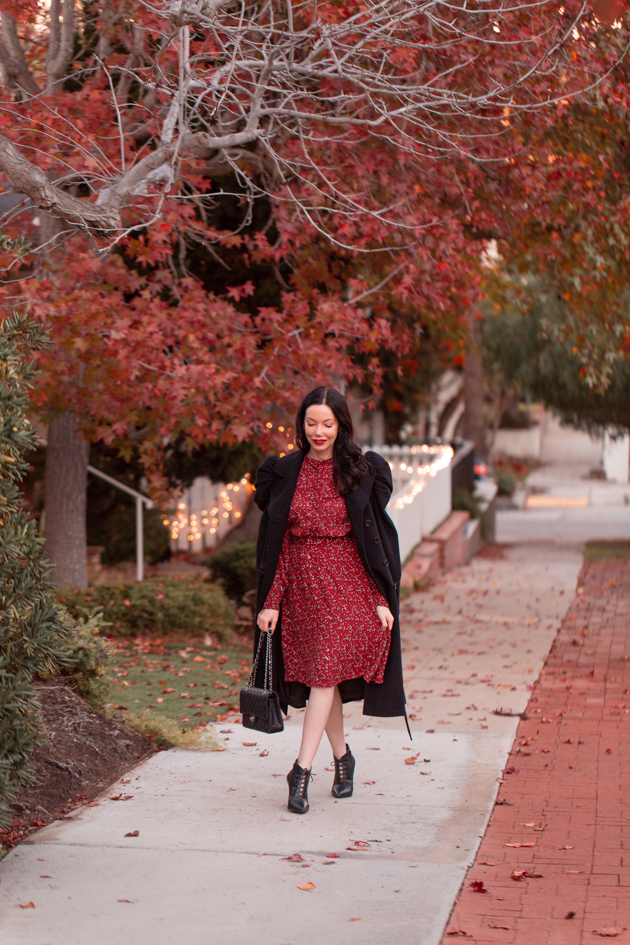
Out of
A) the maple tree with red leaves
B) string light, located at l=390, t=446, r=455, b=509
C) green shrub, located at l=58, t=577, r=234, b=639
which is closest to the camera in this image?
the maple tree with red leaves

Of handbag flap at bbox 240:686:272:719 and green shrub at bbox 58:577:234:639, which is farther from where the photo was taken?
green shrub at bbox 58:577:234:639

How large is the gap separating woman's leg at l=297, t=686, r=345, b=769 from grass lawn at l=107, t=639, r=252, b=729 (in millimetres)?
1420

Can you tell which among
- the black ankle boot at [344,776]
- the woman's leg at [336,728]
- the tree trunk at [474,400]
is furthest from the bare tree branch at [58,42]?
the tree trunk at [474,400]

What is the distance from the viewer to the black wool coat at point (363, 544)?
15.5 ft

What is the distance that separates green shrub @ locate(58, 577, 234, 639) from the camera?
8508 millimetres

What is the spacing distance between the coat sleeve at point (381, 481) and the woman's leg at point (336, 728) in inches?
35.6

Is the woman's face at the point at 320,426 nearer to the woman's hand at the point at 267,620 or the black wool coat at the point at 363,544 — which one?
the black wool coat at the point at 363,544

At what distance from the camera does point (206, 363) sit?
6688 mm

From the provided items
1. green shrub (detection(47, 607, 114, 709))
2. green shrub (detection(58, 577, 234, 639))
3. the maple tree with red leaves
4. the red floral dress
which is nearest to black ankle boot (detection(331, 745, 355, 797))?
the red floral dress

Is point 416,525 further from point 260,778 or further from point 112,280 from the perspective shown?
point 260,778

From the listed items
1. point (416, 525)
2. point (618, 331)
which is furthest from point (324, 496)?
point (416, 525)

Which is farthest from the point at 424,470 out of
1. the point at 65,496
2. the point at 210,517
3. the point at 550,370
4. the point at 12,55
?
the point at 12,55

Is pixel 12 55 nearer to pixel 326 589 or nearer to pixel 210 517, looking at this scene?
pixel 326 589

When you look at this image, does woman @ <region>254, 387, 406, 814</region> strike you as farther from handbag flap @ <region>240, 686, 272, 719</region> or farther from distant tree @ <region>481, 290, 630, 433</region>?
distant tree @ <region>481, 290, 630, 433</region>
